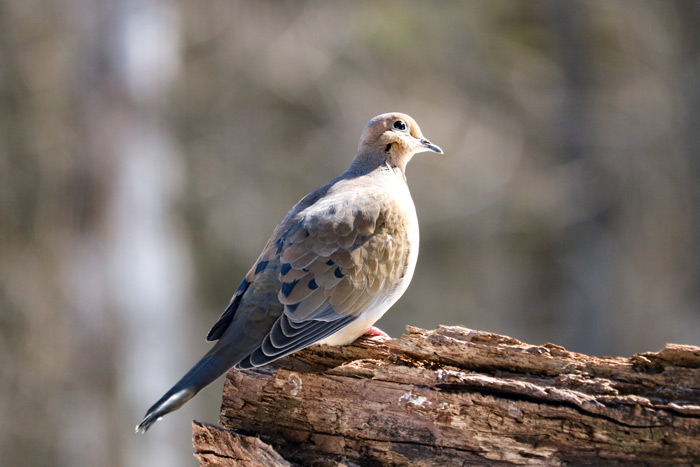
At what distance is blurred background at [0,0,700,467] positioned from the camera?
6.54 m

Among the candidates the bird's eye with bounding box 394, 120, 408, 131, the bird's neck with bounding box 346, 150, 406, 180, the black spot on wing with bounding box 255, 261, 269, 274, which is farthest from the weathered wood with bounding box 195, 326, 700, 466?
the bird's eye with bounding box 394, 120, 408, 131

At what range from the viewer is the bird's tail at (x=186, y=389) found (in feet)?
8.50

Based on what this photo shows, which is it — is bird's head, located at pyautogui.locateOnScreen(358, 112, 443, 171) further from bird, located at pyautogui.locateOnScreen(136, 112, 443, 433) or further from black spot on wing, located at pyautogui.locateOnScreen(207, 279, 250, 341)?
black spot on wing, located at pyautogui.locateOnScreen(207, 279, 250, 341)

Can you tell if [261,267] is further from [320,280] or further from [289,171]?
[289,171]

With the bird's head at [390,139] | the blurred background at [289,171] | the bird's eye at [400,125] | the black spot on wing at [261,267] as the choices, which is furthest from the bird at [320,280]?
the blurred background at [289,171]

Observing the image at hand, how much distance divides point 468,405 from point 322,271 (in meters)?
0.86

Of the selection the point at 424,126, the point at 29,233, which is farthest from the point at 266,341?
the point at 424,126

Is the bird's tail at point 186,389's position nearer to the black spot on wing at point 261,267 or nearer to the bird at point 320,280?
the bird at point 320,280

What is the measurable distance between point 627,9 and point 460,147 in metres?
2.87

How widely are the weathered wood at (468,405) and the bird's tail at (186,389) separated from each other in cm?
16

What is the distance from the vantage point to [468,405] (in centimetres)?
254

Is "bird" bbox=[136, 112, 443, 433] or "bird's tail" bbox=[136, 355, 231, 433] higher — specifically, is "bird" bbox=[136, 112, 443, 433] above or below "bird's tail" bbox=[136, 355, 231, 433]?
above

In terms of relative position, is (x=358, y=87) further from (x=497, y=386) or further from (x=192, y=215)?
(x=497, y=386)

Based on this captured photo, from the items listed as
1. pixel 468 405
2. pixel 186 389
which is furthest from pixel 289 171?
pixel 468 405
